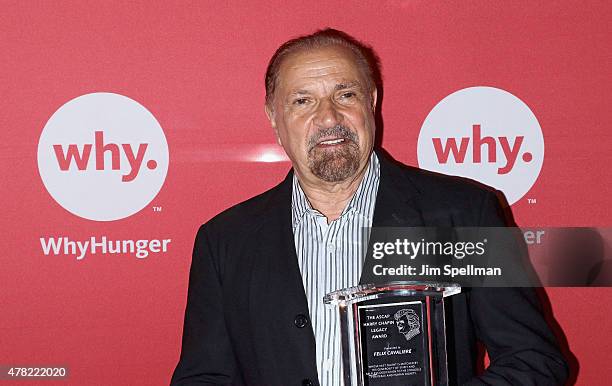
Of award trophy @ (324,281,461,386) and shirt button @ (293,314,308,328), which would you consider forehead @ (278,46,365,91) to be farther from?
award trophy @ (324,281,461,386)

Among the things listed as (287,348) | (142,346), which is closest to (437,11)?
(287,348)

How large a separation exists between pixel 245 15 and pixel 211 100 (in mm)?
295

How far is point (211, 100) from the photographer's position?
2.51m

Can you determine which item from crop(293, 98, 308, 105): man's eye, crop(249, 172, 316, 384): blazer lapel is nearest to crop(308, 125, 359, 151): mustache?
crop(293, 98, 308, 105): man's eye

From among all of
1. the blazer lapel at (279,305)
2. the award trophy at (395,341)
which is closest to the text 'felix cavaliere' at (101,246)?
the blazer lapel at (279,305)

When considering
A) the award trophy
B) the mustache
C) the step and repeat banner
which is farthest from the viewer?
the step and repeat banner

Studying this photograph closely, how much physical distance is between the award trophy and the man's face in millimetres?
591

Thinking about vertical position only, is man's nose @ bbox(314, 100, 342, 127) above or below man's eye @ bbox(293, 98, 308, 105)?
below

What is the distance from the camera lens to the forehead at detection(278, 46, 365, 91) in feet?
6.74

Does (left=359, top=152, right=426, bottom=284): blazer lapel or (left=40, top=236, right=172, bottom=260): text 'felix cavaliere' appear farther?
(left=40, top=236, right=172, bottom=260): text 'felix cavaliere'

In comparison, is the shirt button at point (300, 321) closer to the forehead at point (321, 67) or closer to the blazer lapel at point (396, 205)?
the blazer lapel at point (396, 205)

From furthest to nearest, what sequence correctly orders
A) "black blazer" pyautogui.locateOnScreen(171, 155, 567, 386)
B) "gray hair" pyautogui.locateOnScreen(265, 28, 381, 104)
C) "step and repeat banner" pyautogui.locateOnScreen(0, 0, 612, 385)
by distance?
"step and repeat banner" pyautogui.locateOnScreen(0, 0, 612, 385) → "gray hair" pyautogui.locateOnScreen(265, 28, 381, 104) → "black blazer" pyautogui.locateOnScreen(171, 155, 567, 386)

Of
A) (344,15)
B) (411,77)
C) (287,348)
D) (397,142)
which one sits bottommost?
(287,348)

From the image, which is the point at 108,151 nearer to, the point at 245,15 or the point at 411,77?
the point at 245,15
